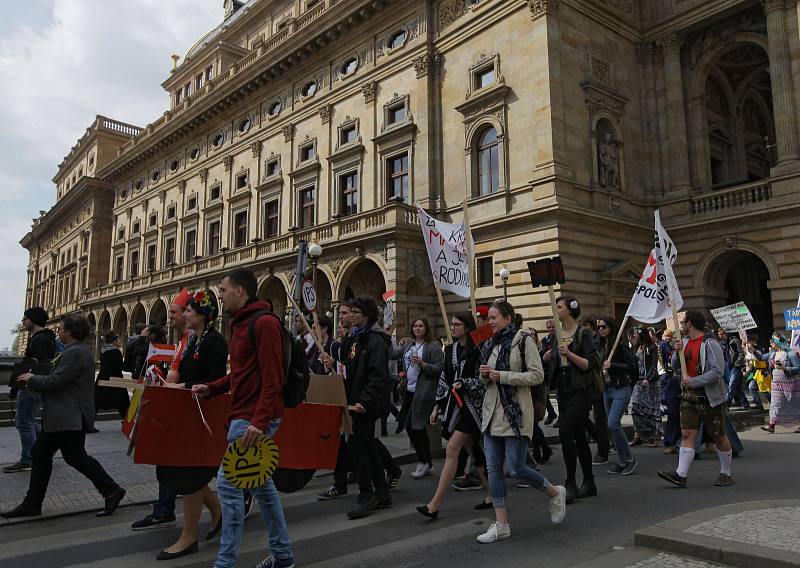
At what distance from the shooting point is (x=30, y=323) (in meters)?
7.38

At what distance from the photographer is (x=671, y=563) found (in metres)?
4.25

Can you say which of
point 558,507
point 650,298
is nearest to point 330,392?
point 558,507

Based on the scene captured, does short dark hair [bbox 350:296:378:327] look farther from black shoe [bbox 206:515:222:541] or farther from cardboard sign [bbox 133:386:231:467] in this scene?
black shoe [bbox 206:515:222:541]

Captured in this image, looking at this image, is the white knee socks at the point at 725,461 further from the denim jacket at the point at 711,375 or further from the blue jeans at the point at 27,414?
the blue jeans at the point at 27,414

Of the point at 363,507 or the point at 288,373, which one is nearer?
the point at 288,373

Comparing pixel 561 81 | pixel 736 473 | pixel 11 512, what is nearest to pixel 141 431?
pixel 11 512

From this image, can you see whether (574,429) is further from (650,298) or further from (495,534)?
(650,298)

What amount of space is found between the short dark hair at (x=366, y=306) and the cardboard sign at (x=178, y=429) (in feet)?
6.16

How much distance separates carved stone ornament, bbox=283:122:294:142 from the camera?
106 feet

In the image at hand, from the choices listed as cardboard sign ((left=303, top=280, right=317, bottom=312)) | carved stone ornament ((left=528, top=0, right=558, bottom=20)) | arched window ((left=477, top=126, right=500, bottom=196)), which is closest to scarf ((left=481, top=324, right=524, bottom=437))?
cardboard sign ((left=303, top=280, right=317, bottom=312))

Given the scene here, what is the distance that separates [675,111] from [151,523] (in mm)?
25160

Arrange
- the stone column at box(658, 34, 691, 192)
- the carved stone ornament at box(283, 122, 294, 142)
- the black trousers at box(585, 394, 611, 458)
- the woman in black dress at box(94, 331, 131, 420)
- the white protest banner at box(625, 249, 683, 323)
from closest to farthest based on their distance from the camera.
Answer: the black trousers at box(585, 394, 611, 458), the white protest banner at box(625, 249, 683, 323), the woman in black dress at box(94, 331, 131, 420), the stone column at box(658, 34, 691, 192), the carved stone ornament at box(283, 122, 294, 142)

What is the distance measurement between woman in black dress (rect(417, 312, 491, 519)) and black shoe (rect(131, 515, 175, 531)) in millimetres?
2352

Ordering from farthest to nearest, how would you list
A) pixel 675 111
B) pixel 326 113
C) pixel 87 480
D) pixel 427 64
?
pixel 326 113 < pixel 427 64 < pixel 675 111 < pixel 87 480
